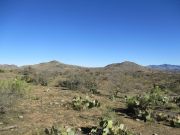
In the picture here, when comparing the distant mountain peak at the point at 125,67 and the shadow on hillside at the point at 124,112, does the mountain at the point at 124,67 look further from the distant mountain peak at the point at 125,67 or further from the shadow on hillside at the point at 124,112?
the shadow on hillside at the point at 124,112

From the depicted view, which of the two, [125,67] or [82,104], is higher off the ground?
[125,67]

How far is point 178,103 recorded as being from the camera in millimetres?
13648

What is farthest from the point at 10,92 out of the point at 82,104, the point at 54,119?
the point at 82,104

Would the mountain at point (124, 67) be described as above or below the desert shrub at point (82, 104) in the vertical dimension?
above

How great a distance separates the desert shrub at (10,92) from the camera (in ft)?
31.7

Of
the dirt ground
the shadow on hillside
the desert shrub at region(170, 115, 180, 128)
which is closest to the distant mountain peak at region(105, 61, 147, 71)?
the shadow on hillside

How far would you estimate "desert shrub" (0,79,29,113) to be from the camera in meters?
9.68

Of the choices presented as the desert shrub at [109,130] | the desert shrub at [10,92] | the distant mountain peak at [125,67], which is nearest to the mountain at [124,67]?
the distant mountain peak at [125,67]

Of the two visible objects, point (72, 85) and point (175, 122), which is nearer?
point (175, 122)

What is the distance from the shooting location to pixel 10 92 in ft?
34.4

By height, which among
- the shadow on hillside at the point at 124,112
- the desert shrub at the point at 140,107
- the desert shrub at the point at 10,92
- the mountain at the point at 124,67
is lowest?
the shadow on hillside at the point at 124,112

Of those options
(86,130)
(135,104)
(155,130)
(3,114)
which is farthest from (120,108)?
(3,114)

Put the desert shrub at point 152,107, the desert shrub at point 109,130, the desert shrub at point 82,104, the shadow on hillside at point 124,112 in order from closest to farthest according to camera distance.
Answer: the desert shrub at point 109,130
the desert shrub at point 152,107
the shadow on hillside at point 124,112
the desert shrub at point 82,104

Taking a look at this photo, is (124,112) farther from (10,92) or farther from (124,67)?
(124,67)
